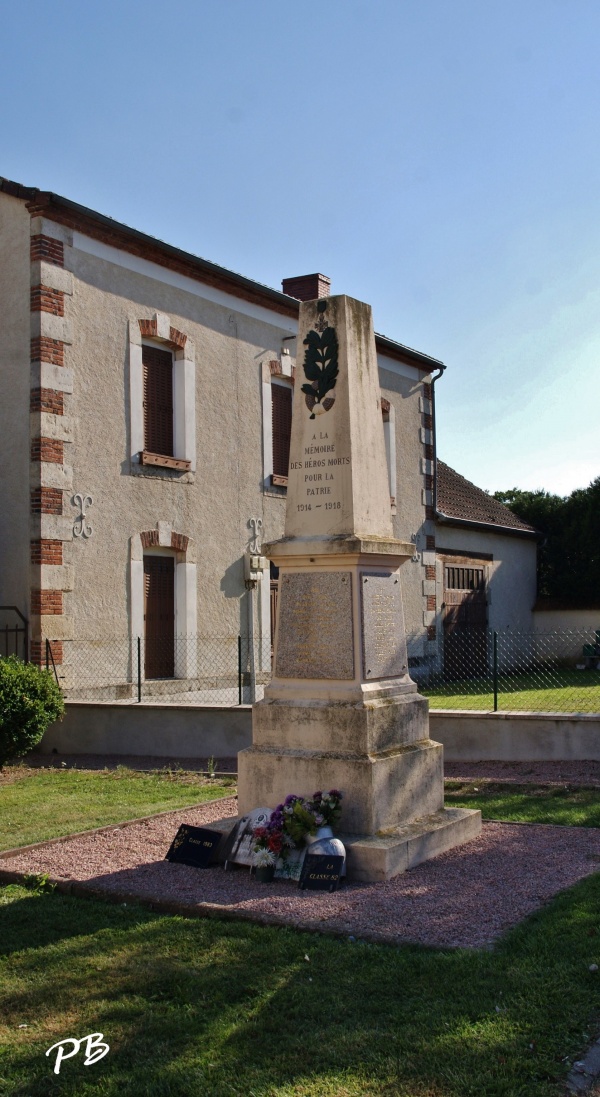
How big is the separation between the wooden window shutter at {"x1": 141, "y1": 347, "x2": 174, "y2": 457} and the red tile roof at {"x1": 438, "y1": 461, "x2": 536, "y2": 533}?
27.9ft

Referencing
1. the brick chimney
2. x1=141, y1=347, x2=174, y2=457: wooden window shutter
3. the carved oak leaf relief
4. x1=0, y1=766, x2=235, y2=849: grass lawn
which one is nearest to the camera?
the carved oak leaf relief

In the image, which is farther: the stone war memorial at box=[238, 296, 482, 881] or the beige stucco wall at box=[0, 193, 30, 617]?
the beige stucco wall at box=[0, 193, 30, 617]

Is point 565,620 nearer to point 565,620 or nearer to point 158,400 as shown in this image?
point 565,620

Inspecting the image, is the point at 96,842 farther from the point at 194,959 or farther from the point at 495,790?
the point at 495,790

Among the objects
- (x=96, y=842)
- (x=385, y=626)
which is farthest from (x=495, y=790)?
(x=96, y=842)

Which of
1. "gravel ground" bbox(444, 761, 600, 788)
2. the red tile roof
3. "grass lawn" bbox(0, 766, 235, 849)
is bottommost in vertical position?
"grass lawn" bbox(0, 766, 235, 849)

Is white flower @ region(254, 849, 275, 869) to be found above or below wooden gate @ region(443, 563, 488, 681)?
below

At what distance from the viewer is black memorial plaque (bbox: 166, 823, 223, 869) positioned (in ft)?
20.5

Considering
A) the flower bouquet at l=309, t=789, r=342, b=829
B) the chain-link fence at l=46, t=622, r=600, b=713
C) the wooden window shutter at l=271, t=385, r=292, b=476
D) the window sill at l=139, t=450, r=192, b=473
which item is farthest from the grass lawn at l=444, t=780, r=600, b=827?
the wooden window shutter at l=271, t=385, r=292, b=476

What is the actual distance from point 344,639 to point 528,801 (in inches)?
114

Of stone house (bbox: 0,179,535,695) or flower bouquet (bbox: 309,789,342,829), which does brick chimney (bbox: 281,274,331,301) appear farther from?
flower bouquet (bbox: 309,789,342,829)

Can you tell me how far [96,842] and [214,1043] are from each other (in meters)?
3.61

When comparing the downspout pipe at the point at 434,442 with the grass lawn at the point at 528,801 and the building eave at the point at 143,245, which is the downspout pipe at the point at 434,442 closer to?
the building eave at the point at 143,245

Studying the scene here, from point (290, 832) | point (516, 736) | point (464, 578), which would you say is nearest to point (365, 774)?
point (290, 832)
